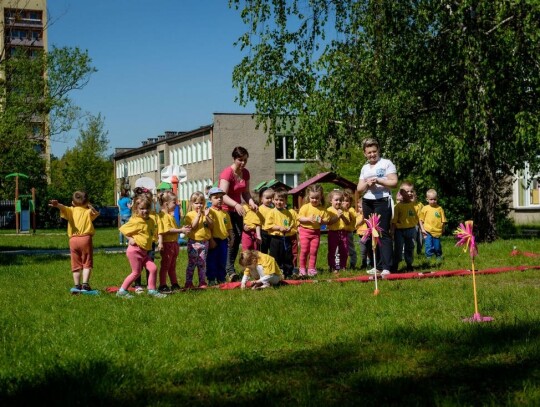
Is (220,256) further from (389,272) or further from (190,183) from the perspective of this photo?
(190,183)

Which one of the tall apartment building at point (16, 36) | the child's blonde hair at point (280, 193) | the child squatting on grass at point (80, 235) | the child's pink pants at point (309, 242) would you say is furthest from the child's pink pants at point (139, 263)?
the tall apartment building at point (16, 36)

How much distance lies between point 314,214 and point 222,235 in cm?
188

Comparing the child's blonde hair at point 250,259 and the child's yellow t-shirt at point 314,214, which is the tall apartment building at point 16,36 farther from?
the child's blonde hair at point 250,259

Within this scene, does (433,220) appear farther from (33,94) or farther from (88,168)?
(88,168)

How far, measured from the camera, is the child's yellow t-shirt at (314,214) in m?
14.2

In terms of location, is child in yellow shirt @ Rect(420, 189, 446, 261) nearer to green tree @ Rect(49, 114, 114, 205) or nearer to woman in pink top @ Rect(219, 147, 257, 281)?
woman in pink top @ Rect(219, 147, 257, 281)

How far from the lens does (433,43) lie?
22.5 meters

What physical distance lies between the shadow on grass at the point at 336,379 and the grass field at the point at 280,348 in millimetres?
11

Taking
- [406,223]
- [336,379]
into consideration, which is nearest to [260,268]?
[406,223]

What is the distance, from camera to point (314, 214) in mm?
14211

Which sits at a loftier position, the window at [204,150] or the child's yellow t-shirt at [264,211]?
the window at [204,150]

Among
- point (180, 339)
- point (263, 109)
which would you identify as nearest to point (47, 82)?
point (263, 109)

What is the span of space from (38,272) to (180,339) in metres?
10.5

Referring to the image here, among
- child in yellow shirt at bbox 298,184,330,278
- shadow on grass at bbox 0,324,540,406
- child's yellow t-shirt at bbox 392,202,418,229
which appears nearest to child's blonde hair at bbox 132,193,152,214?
child in yellow shirt at bbox 298,184,330,278
